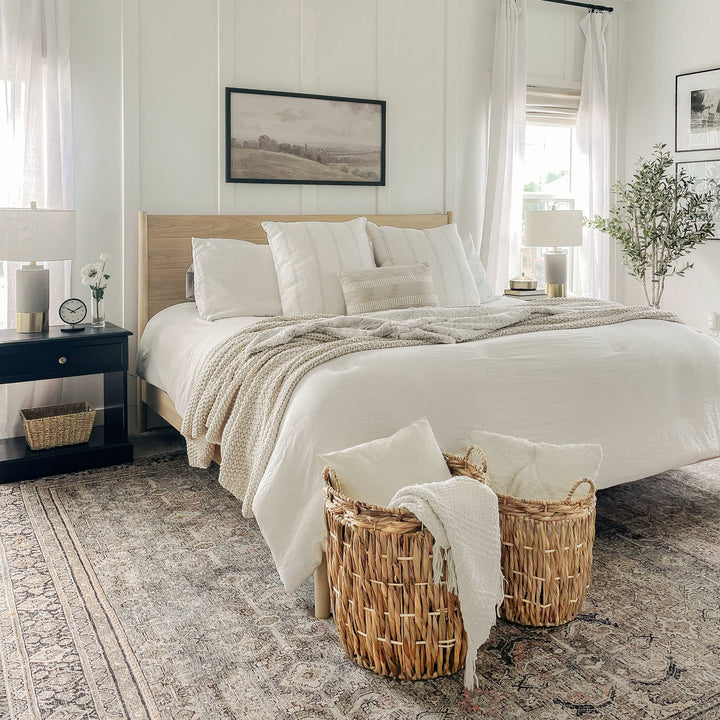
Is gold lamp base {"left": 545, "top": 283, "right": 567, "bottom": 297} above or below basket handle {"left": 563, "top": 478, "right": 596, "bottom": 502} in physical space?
above

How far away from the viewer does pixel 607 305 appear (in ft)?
11.3

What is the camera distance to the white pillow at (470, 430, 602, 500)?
2.30m

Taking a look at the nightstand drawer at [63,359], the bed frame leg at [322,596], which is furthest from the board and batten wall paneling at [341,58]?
the bed frame leg at [322,596]

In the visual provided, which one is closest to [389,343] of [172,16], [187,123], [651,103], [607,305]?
[607,305]

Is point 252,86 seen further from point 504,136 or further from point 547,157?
point 547,157

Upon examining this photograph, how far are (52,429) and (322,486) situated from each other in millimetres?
1907

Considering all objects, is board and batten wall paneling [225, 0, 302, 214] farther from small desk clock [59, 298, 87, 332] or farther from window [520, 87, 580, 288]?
window [520, 87, 580, 288]

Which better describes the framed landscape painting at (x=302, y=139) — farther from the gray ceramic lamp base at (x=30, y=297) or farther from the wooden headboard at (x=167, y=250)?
the gray ceramic lamp base at (x=30, y=297)

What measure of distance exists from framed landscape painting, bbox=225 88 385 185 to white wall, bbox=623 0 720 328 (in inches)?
85.4

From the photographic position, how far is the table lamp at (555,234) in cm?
474

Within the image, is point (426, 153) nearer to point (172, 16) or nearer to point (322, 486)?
point (172, 16)

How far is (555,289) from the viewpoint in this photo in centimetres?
475

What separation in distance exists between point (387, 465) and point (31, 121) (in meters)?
2.74

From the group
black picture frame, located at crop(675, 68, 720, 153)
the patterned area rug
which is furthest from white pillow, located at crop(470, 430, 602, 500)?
black picture frame, located at crop(675, 68, 720, 153)
